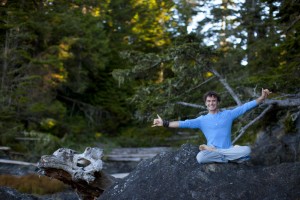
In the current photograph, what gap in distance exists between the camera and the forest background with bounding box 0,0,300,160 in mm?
9922

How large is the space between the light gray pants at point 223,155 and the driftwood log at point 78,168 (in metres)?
1.86

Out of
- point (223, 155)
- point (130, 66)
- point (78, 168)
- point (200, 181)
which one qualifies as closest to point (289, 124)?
point (223, 155)

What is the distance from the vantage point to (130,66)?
14156 millimetres

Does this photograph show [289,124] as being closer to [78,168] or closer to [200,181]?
[200,181]

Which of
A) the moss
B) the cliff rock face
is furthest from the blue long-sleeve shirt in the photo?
the moss

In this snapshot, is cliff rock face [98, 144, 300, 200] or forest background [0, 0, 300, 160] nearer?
cliff rock face [98, 144, 300, 200]

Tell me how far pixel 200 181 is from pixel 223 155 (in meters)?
0.49

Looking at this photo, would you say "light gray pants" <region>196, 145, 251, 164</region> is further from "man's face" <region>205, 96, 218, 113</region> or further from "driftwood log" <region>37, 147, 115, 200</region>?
"driftwood log" <region>37, 147, 115, 200</region>

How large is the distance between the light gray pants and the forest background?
348 cm

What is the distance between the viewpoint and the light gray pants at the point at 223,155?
514cm

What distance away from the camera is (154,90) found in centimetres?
1079

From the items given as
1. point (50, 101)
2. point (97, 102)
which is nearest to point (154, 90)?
point (50, 101)

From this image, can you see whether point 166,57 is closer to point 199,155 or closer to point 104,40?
point 199,155

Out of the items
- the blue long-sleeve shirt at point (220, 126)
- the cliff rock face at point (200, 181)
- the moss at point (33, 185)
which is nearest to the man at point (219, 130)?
the blue long-sleeve shirt at point (220, 126)
